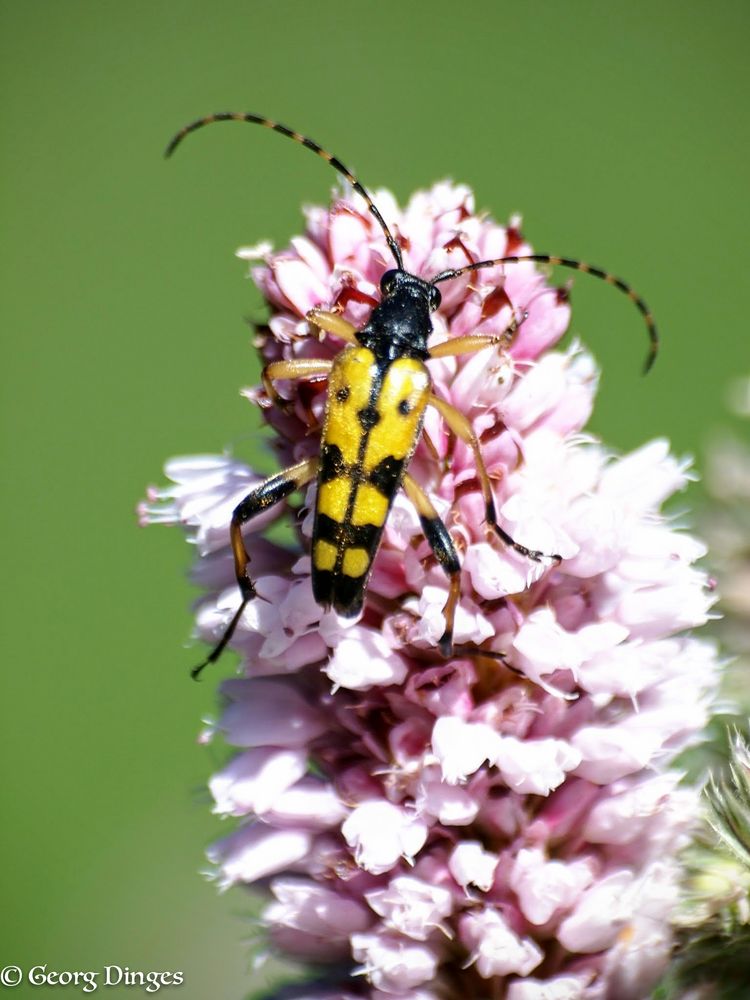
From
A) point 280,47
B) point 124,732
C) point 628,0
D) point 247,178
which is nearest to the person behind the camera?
point 124,732

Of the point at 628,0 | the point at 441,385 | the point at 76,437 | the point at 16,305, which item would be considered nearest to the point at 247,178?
the point at 16,305

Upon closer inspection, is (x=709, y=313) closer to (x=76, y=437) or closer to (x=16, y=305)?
(x=76, y=437)

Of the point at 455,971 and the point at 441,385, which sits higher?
the point at 441,385

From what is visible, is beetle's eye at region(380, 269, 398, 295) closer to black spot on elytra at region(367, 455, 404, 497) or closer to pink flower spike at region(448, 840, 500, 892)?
black spot on elytra at region(367, 455, 404, 497)

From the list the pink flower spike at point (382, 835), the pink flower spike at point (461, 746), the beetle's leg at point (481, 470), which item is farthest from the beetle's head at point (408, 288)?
the pink flower spike at point (382, 835)

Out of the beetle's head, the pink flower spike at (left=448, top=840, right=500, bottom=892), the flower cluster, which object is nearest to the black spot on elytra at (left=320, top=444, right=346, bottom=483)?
the flower cluster

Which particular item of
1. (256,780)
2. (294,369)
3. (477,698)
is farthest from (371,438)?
(256,780)

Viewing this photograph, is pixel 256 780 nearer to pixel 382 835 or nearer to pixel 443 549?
pixel 382 835

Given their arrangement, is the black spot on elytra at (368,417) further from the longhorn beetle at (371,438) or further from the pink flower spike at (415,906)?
the pink flower spike at (415,906)
